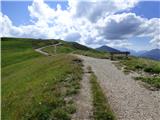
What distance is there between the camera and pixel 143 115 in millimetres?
14102

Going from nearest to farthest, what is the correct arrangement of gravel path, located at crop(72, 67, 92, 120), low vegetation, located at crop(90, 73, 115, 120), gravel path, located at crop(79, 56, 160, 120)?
low vegetation, located at crop(90, 73, 115, 120) < gravel path, located at crop(72, 67, 92, 120) < gravel path, located at crop(79, 56, 160, 120)

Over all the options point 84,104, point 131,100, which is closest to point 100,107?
point 84,104

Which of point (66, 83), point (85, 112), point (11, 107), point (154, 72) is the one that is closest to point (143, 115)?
point (85, 112)

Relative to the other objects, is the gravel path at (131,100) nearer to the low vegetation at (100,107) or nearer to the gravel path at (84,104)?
the low vegetation at (100,107)

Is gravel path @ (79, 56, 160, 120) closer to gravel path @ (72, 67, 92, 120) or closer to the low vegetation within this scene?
the low vegetation

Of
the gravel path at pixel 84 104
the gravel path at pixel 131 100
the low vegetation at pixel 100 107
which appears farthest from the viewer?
the gravel path at pixel 131 100

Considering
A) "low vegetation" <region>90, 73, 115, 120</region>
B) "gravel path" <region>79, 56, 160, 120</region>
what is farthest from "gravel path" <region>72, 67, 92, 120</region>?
"gravel path" <region>79, 56, 160, 120</region>

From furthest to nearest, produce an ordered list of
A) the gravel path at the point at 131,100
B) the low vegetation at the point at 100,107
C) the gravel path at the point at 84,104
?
the gravel path at the point at 131,100 < the gravel path at the point at 84,104 < the low vegetation at the point at 100,107

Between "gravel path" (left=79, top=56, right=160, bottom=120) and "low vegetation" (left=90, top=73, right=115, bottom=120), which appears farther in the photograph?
"gravel path" (left=79, top=56, right=160, bottom=120)

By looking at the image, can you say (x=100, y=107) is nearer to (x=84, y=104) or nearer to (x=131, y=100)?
(x=84, y=104)

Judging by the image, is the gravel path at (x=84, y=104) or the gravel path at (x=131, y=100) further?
the gravel path at (x=131, y=100)

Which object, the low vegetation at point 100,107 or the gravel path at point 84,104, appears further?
the gravel path at point 84,104

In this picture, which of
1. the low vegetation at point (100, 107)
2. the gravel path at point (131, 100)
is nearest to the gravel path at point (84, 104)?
the low vegetation at point (100, 107)

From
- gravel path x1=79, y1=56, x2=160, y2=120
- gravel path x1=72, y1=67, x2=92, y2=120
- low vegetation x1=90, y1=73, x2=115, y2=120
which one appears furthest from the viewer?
gravel path x1=79, y1=56, x2=160, y2=120
